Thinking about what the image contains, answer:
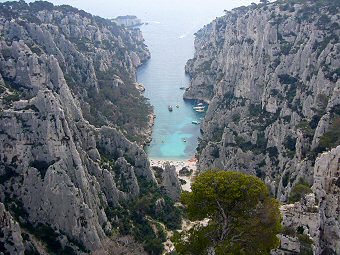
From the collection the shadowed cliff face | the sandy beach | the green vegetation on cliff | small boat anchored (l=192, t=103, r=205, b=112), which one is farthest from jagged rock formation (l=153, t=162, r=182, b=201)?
small boat anchored (l=192, t=103, r=205, b=112)

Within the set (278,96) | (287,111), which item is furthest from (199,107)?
(287,111)

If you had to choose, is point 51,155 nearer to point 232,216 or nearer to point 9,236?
point 9,236

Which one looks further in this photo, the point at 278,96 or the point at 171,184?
the point at 278,96

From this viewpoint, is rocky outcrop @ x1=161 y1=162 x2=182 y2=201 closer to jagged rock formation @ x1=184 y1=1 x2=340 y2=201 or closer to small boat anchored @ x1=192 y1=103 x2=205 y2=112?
jagged rock formation @ x1=184 y1=1 x2=340 y2=201

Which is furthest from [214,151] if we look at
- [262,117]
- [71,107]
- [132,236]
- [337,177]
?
[337,177]

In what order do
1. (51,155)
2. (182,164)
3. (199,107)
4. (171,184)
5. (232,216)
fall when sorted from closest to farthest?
(232,216)
(51,155)
(171,184)
(182,164)
(199,107)
